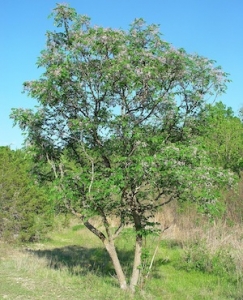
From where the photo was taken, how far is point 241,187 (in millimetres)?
15242

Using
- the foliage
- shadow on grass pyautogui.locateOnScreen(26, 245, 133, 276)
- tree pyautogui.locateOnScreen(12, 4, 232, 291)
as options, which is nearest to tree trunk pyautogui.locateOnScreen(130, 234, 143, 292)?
tree pyautogui.locateOnScreen(12, 4, 232, 291)

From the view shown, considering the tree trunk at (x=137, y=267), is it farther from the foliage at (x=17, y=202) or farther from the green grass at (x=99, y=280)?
the foliage at (x=17, y=202)

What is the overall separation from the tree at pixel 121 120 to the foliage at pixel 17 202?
7.13 meters

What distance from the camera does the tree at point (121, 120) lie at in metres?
8.09

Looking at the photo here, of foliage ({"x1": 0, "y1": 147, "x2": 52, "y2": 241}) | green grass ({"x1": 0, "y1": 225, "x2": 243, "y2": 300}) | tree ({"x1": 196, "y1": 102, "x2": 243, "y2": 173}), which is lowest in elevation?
green grass ({"x1": 0, "y1": 225, "x2": 243, "y2": 300})

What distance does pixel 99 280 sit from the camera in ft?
31.8

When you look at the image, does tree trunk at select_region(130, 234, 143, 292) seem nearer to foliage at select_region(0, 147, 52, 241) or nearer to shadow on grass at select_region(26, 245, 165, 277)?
shadow on grass at select_region(26, 245, 165, 277)

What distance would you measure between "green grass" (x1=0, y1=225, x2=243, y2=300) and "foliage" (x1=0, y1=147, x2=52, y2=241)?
5.18 ft

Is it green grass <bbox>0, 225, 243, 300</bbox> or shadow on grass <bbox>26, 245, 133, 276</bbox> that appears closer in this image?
green grass <bbox>0, 225, 243, 300</bbox>

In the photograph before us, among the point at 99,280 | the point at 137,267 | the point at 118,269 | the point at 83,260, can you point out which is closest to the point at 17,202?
the point at 83,260

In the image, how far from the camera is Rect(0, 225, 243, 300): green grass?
8422 mm

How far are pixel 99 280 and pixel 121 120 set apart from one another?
4002 mm

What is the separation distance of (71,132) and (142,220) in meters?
2.68

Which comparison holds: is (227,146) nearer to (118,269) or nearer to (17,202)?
(17,202)
